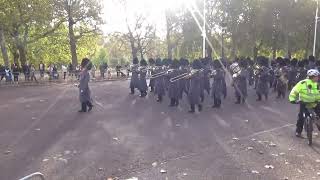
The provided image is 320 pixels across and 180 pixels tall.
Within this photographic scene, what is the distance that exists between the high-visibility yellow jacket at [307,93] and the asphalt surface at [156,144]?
100cm

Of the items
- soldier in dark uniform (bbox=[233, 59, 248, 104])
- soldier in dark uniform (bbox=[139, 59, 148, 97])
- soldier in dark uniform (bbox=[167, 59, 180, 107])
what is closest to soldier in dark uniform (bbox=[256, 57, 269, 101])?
soldier in dark uniform (bbox=[233, 59, 248, 104])

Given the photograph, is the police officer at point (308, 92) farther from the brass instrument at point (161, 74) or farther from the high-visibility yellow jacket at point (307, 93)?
the brass instrument at point (161, 74)

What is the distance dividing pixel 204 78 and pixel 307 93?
8.59 m

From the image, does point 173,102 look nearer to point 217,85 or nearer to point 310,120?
point 217,85

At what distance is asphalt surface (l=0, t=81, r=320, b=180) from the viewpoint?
811cm

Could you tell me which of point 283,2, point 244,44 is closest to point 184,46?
point 244,44

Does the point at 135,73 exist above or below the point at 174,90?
above

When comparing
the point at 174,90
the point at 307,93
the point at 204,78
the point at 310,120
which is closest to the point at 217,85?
the point at 174,90

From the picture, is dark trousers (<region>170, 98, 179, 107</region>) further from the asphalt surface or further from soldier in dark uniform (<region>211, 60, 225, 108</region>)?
soldier in dark uniform (<region>211, 60, 225, 108</region>)

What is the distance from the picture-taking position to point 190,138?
1089cm

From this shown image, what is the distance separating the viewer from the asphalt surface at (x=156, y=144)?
8.11m

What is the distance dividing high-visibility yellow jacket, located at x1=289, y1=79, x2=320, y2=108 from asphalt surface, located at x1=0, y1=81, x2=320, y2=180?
3.29 feet

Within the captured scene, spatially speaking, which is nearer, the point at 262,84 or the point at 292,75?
the point at 262,84

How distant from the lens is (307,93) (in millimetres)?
10312
